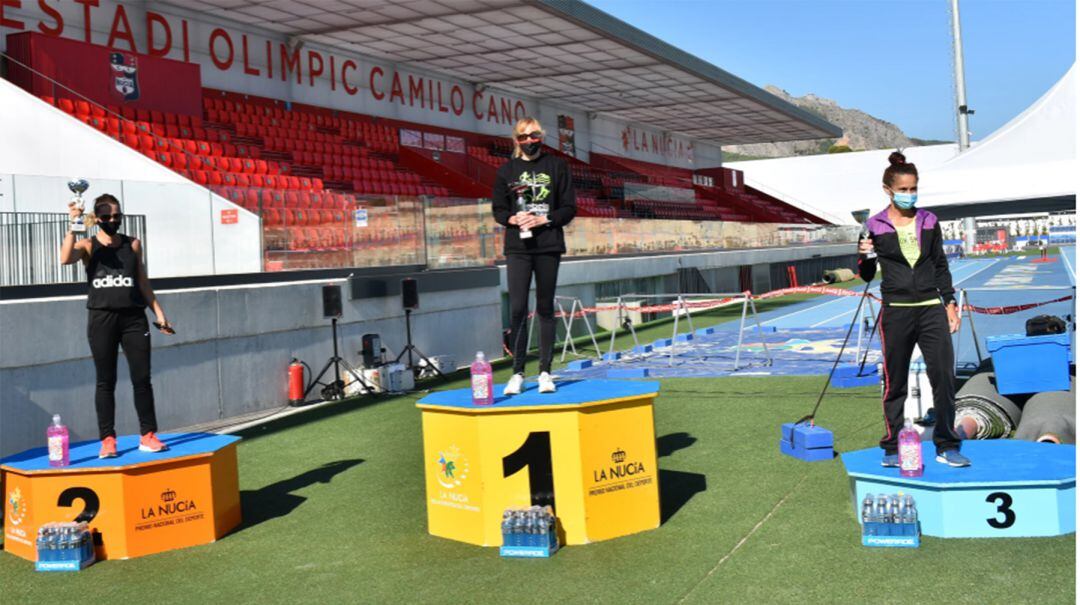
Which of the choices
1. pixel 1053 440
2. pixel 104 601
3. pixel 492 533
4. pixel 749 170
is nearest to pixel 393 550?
pixel 492 533

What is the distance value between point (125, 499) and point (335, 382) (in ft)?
23.7

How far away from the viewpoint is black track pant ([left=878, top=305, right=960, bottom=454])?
656 cm

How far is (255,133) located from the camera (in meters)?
25.7

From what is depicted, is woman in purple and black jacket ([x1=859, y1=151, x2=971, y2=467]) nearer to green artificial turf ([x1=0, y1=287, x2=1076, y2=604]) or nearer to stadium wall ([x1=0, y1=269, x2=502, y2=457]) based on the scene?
green artificial turf ([x1=0, y1=287, x2=1076, y2=604])

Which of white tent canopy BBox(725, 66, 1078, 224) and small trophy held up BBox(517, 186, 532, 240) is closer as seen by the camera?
small trophy held up BBox(517, 186, 532, 240)

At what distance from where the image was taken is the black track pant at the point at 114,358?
710cm

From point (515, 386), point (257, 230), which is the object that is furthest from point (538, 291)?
point (257, 230)

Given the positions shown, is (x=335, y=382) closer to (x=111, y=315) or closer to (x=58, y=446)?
(x=111, y=315)

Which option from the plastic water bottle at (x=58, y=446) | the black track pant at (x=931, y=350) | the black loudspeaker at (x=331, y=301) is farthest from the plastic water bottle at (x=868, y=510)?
the black loudspeaker at (x=331, y=301)

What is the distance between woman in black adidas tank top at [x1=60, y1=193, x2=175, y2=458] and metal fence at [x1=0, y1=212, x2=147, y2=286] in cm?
405

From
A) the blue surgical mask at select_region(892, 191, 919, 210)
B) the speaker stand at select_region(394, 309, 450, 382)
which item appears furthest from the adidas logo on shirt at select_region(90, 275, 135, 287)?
the speaker stand at select_region(394, 309, 450, 382)

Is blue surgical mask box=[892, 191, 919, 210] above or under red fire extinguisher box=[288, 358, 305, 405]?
above

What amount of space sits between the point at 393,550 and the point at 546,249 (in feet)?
7.14

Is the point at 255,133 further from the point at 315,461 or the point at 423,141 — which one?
the point at 315,461
